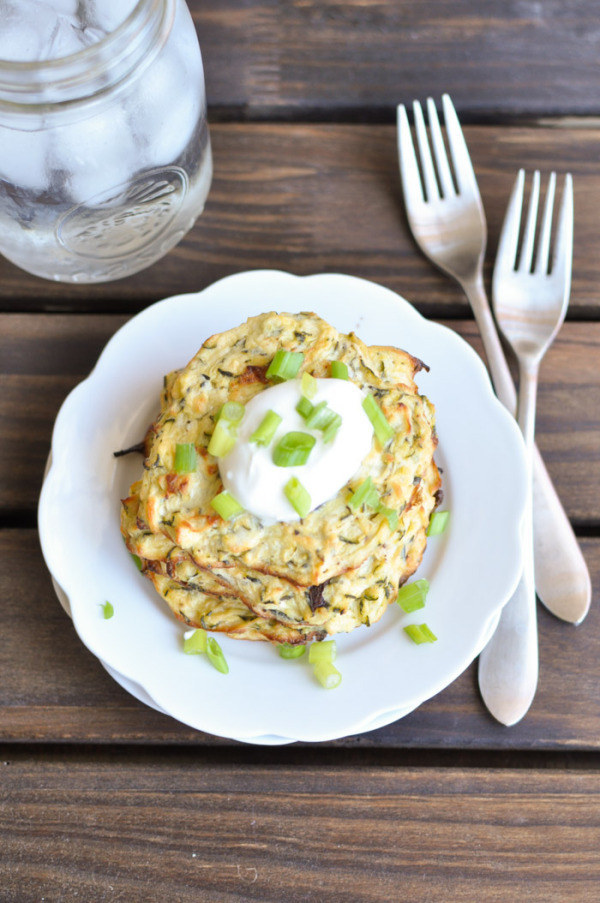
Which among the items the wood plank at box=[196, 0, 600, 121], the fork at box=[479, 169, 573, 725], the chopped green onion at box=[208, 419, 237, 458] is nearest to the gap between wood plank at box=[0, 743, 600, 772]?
the fork at box=[479, 169, 573, 725]

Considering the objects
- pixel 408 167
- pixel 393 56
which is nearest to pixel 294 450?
pixel 408 167

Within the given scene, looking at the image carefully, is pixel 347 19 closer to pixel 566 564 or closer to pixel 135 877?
pixel 566 564

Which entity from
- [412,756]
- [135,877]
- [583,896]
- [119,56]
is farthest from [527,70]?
[135,877]

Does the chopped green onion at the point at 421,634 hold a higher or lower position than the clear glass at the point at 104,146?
lower

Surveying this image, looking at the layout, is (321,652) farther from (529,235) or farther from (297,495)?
(529,235)

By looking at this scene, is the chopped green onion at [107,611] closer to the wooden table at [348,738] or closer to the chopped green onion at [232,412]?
the wooden table at [348,738]

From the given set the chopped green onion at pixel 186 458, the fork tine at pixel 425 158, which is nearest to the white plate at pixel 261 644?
the chopped green onion at pixel 186 458

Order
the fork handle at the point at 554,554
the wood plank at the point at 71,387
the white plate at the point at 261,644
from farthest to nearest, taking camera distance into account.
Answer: the wood plank at the point at 71,387 < the fork handle at the point at 554,554 < the white plate at the point at 261,644
